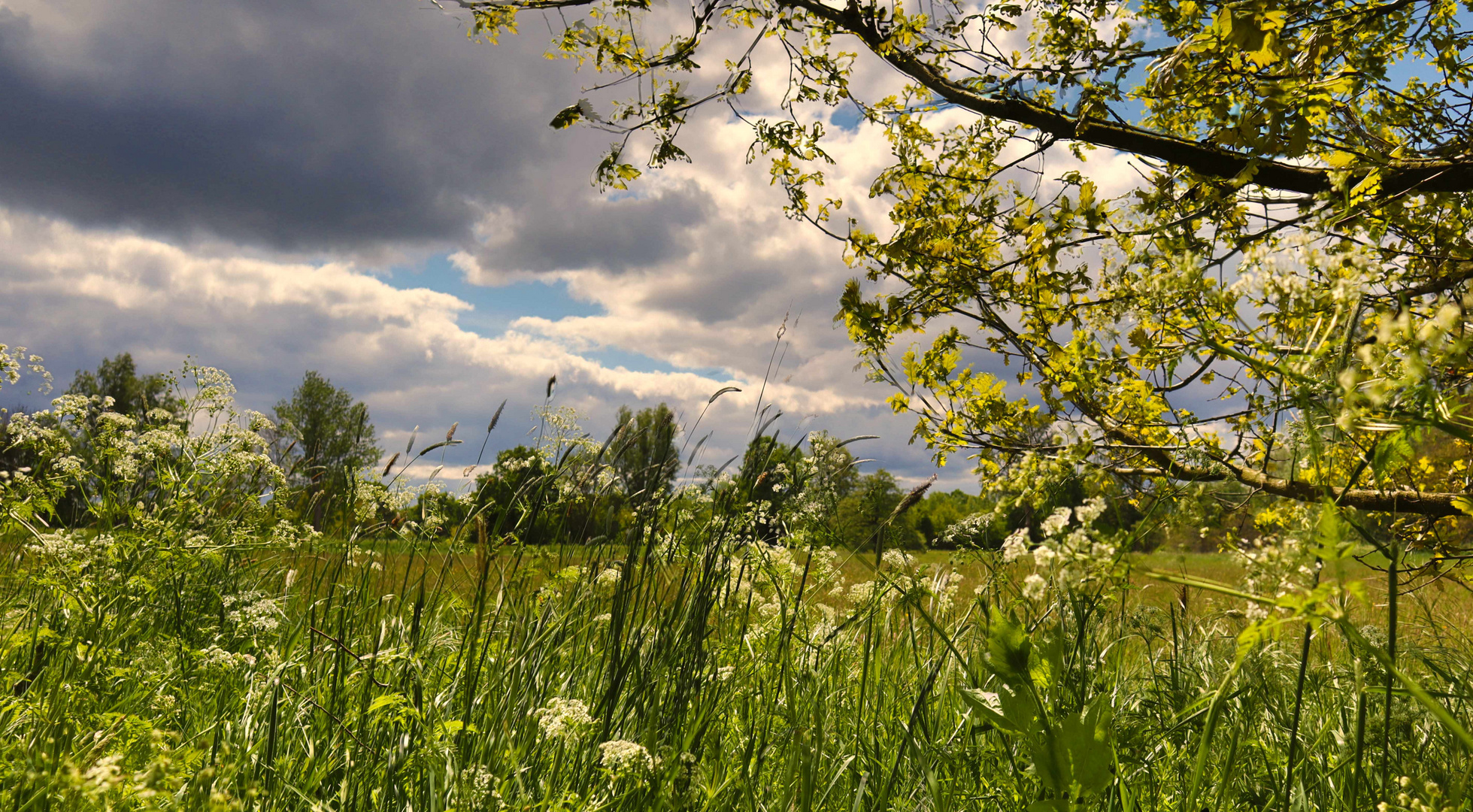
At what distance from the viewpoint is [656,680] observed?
201 cm

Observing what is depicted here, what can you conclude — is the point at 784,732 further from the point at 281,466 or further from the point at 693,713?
the point at 281,466

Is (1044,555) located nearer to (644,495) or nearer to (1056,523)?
(1056,523)

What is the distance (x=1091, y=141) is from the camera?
2.83 metres

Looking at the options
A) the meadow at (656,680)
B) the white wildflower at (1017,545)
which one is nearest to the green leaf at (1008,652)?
the meadow at (656,680)

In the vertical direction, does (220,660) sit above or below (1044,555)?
below

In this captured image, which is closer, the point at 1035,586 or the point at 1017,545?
the point at 1035,586

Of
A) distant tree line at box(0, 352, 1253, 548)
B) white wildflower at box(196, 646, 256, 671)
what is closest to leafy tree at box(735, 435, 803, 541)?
distant tree line at box(0, 352, 1253, 548)

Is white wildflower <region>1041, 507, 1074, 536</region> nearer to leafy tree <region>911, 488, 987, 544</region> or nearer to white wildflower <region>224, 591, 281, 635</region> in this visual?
leafy tree <region>911, 488, 987, 544</region>

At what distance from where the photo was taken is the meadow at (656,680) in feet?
4.05

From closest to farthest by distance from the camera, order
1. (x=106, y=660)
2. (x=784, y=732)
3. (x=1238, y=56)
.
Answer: (x=784, y=732) < (x=106, y=660) < (x=1238, y=56)

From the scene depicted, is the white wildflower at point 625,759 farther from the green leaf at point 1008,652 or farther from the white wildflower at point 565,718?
the green leaf at point 1008,652

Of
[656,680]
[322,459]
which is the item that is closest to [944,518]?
[322,459]

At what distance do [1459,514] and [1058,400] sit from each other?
4.99 feet

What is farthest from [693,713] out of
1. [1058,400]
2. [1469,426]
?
[1058,400]
